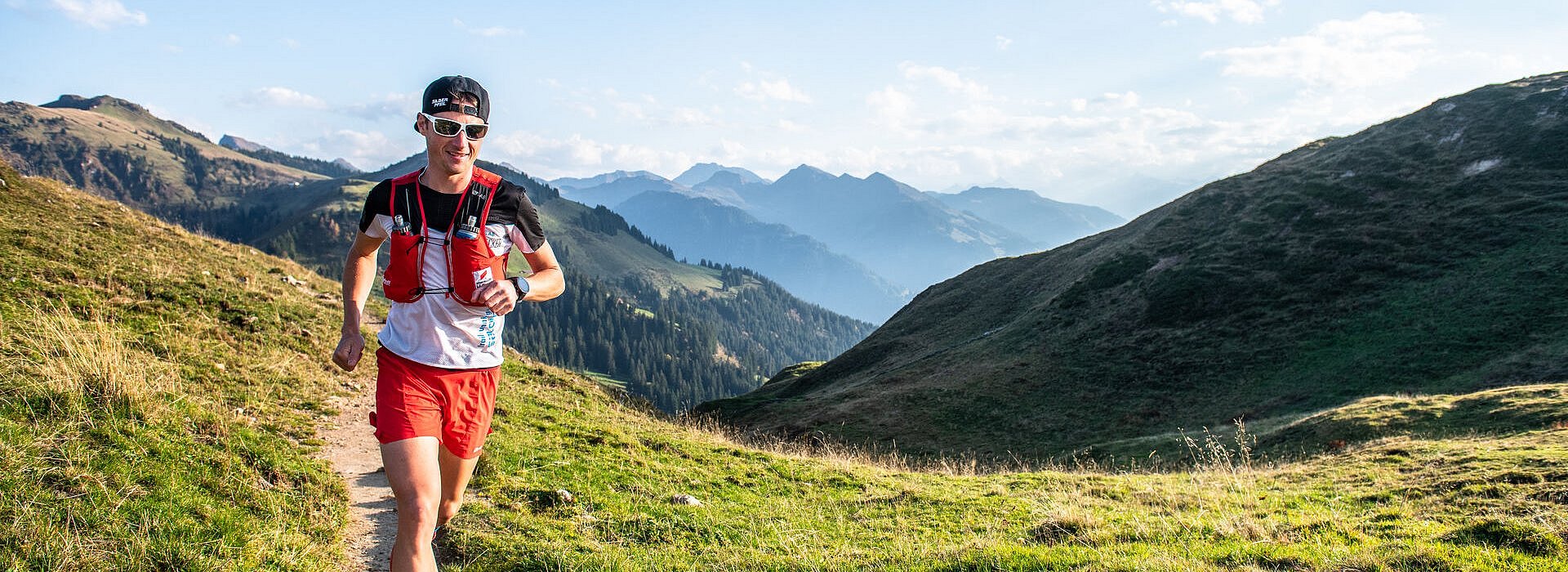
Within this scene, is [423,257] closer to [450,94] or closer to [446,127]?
[446,127]

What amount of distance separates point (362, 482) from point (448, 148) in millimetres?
6029

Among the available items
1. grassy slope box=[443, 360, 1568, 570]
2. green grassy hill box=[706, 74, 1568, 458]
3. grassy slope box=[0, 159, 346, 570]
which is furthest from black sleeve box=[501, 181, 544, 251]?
green grassy hill box=[706, 74, 1568, 458]

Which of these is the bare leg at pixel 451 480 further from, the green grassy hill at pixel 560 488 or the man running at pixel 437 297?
the green grassy hill at pixel 560 488

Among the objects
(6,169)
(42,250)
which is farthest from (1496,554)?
(6,169)

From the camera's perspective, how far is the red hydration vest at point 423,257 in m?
4.62

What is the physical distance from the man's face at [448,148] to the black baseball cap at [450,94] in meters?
0.04

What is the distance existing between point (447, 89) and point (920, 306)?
62.8m

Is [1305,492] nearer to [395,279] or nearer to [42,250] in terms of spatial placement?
[395,279]

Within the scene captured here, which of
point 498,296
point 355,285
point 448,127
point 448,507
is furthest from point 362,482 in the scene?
point 448,127

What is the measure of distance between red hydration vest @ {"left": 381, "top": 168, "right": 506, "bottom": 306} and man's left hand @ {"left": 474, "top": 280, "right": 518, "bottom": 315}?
8cm

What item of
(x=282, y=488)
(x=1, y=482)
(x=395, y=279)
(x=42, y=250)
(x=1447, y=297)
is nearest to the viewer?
(x=395, y=279)

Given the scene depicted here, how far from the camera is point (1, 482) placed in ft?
16.6

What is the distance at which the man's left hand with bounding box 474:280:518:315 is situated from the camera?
14.8 feet

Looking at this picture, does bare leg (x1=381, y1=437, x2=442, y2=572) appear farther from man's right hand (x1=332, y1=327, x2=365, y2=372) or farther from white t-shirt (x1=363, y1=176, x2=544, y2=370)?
man's right hand (x1=332, y1=327, x2=365, y2=372)
